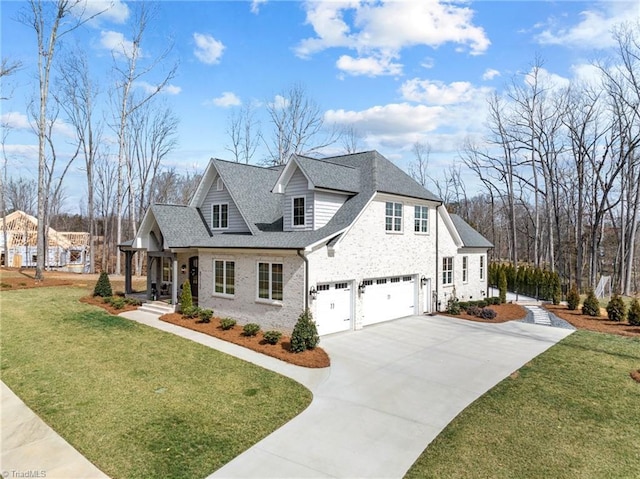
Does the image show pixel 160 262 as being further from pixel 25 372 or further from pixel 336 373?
pixel 336 373

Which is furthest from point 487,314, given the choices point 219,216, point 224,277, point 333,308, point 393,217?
point 219,216

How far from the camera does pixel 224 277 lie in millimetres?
17250

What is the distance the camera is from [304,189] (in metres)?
17.1

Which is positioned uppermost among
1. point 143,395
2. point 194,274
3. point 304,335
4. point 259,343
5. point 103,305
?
point 194,274

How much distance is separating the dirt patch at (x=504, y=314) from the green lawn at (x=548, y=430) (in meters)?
7.11

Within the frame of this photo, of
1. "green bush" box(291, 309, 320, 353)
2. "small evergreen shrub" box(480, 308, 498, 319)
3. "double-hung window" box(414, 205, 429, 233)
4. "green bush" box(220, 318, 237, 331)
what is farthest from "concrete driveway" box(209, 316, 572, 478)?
"double-hung window" box(414, 205, 429, 233)

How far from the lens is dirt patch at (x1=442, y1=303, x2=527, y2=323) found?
64.5 ft

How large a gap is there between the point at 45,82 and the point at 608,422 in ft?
112

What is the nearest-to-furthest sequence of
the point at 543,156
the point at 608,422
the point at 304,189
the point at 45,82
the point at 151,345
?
the point at 608,422, the point at 151,345, the point at 304,189, the point at 45,82, the point at 543,156

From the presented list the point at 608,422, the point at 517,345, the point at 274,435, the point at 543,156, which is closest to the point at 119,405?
the point at 274,435

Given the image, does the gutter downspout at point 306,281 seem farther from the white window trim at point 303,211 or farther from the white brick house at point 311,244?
the white window trim at point 303,211

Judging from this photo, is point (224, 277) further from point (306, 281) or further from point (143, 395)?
point (143, 395)

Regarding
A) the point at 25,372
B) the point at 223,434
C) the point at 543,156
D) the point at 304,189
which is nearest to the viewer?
the point at 223,434

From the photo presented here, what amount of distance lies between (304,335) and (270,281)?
3.13 meters
